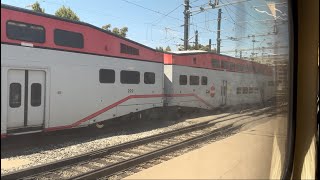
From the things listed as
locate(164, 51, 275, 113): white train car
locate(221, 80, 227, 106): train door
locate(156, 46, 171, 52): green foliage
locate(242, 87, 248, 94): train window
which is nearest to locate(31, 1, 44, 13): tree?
locate(156, 46, 171, 52): green foliage

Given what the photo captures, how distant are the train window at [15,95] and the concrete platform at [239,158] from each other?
1.06 m

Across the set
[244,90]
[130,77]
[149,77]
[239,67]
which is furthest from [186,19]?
[244,90]

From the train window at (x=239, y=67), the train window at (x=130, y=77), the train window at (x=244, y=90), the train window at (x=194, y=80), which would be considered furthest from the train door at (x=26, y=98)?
the train window at (x=244, y=90)

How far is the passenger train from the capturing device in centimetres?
151

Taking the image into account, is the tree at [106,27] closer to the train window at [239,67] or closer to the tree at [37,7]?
the tree at [37,7]

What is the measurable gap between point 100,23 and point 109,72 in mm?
266

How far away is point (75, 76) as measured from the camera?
1.80m

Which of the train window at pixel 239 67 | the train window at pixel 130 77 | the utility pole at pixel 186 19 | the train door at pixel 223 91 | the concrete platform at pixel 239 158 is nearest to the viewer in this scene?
the train window at pixel 130 77

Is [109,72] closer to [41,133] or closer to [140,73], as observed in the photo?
[140,73]

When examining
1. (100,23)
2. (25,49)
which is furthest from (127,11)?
(25,49)

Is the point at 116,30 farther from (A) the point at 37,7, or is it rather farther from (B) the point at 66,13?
(A) the point at 37,7

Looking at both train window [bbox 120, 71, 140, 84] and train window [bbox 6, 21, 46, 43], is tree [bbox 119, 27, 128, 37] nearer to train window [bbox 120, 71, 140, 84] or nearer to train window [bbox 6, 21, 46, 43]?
train window [bbox 120, 71, 140, 84]

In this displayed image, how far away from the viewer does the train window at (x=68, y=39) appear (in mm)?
1880

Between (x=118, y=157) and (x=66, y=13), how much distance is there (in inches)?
46.6
